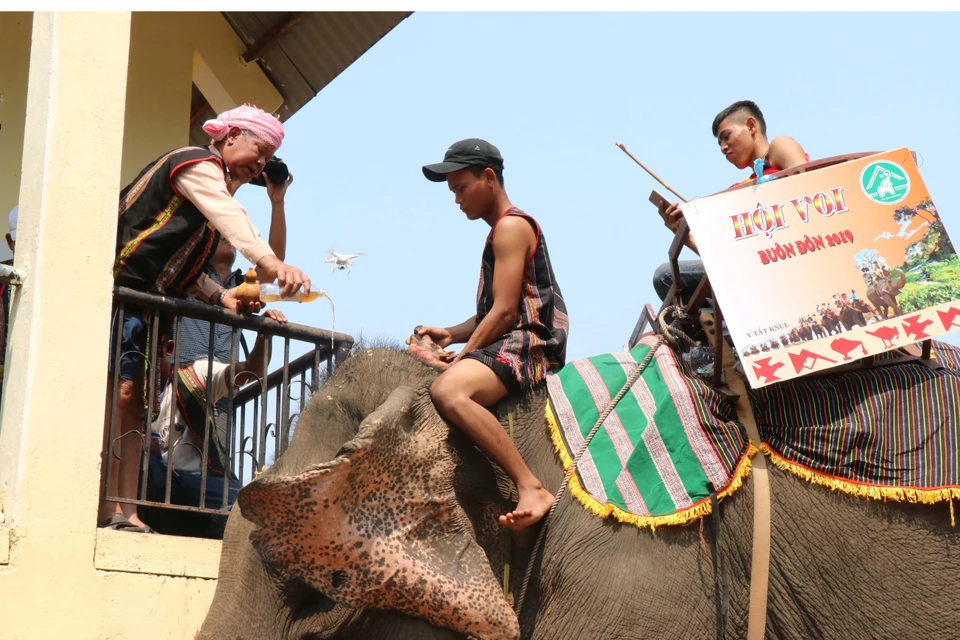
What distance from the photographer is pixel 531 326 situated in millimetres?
3766

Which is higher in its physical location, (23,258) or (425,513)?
(23,258)

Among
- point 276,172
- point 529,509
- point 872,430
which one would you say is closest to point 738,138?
point 872,430

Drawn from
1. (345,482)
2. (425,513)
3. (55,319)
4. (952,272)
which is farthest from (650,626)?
(55,319)

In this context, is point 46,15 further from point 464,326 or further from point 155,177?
point 464,326

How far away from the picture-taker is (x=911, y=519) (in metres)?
3.37

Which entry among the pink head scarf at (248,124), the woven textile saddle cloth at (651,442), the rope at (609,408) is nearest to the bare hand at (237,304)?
the pink head scarf at (248,124)

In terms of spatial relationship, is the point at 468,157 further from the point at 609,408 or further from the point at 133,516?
the point at 133,516

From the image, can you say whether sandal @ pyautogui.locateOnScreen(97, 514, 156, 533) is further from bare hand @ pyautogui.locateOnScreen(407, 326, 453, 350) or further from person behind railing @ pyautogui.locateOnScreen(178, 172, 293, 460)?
bare hand @ pyautogui.locateOnScreen(407, 326, 453, 350)

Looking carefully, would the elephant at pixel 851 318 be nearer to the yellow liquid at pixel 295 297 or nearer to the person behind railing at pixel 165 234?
the yellow liquid at pixel 295 297

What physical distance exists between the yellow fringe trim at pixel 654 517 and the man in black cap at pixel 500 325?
3.9 inches

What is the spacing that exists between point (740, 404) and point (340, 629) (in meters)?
1.34

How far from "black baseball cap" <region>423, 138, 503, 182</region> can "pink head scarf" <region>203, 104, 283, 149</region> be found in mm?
1517

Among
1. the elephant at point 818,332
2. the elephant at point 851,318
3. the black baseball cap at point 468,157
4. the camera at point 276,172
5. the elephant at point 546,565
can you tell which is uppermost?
the camera at point 276,172

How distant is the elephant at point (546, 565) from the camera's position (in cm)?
328
